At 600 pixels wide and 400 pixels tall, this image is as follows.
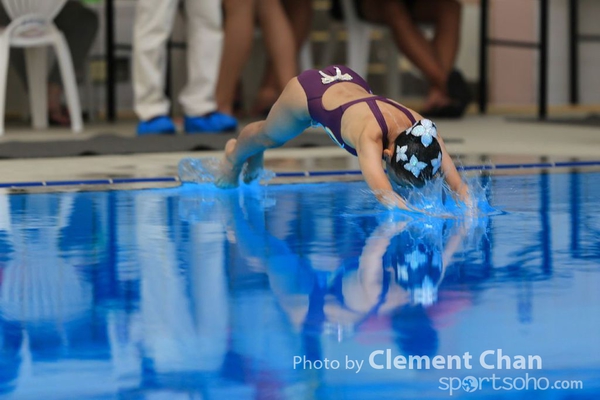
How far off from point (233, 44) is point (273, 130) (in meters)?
2.51

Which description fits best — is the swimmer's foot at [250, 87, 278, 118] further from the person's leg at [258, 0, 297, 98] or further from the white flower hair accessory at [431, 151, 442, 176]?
the white flower hair accessory at [431, 151, 442, 176]

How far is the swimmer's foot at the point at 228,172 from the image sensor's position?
3.64 meters

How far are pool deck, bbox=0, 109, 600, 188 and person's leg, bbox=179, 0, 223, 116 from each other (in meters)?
0.59

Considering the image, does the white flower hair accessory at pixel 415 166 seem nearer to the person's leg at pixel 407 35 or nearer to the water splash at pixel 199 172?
the water splash at pixel 199 172

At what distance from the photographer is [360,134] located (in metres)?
3.08

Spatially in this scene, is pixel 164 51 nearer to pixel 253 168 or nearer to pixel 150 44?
pixel 150 44

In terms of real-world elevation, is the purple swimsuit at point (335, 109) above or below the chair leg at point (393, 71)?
below

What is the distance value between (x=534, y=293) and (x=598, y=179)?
202 centimetres

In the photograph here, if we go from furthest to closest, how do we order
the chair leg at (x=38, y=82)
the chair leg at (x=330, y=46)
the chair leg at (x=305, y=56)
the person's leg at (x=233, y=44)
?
the chair leg at (x=330, y=46)
the chair leg at (x=305, y=56)
the chair leg at (x=38, y=82)
the person's leg at (x=233, y=44)

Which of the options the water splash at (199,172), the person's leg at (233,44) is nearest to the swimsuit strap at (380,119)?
the water splash at (199,172)

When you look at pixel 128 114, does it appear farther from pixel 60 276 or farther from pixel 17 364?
pixel 17 364

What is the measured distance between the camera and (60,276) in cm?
215

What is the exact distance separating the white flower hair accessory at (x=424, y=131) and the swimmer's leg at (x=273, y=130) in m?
0.55

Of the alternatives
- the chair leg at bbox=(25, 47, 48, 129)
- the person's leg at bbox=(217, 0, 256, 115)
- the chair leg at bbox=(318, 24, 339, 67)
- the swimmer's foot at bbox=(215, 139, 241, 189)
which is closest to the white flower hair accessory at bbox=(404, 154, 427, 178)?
the swimmer's foot at bbox=(215, 139, 241, 189)
